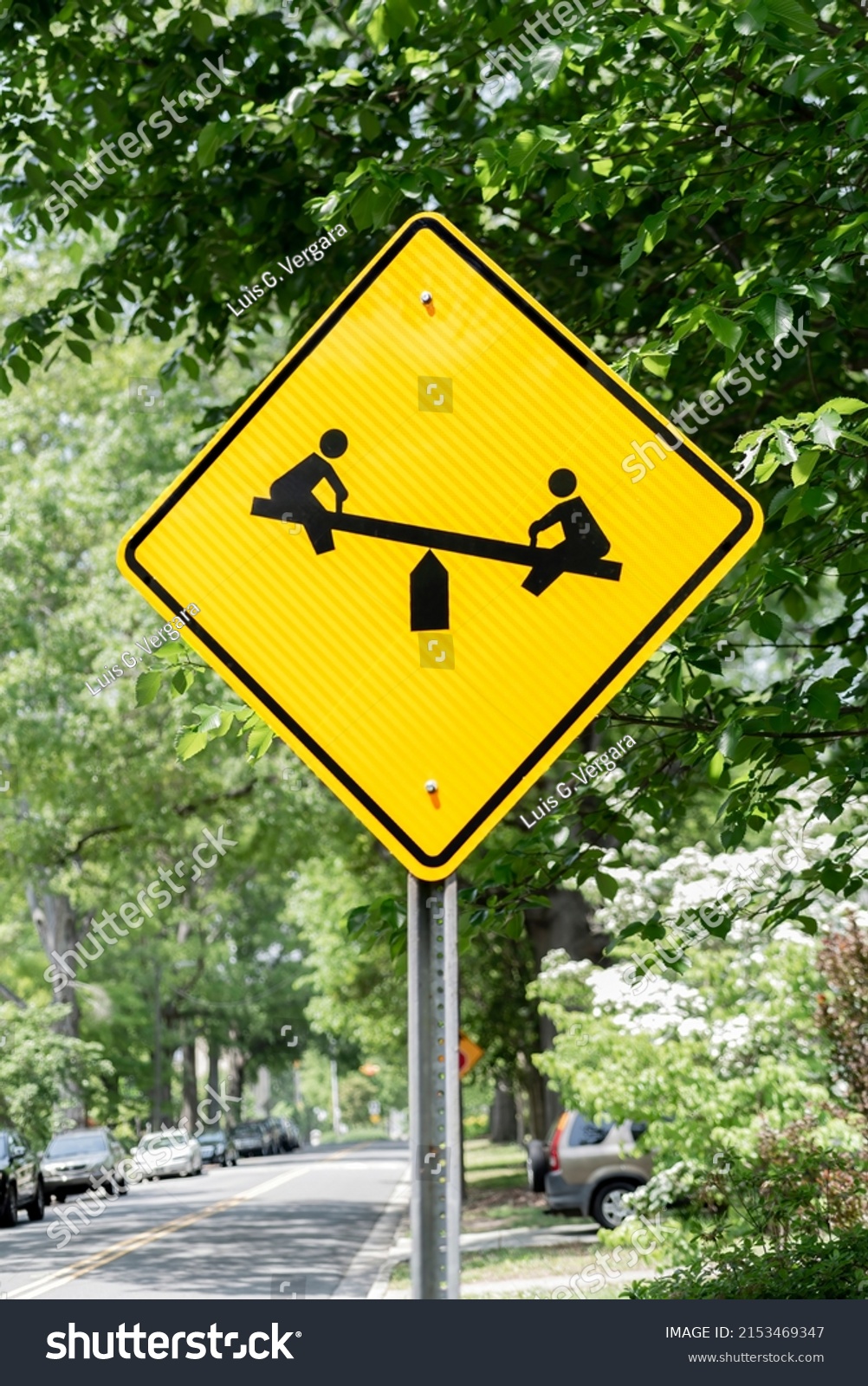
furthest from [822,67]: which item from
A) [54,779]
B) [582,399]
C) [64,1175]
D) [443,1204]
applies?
[64,1175]

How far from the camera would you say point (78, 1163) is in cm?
2642

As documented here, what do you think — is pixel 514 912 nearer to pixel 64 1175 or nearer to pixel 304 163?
pixel 304 163

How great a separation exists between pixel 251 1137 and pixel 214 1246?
3929 centimetres

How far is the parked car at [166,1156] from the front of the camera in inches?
1409

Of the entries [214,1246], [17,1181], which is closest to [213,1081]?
[17,1181]

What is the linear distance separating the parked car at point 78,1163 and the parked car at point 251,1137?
26420 millimetres

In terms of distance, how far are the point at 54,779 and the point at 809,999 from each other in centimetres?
1523

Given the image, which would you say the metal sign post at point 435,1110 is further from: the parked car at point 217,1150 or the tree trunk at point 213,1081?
the tree trunk at point 213,1081

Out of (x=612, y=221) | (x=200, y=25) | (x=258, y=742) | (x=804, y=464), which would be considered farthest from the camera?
(x=612, y=221)

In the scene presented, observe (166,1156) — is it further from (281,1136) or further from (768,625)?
(768,625)

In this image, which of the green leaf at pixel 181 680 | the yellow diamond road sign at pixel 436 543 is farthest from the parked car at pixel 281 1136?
the yellow diamond road sign at pixel 436 543

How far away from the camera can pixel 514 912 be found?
19.5 ft

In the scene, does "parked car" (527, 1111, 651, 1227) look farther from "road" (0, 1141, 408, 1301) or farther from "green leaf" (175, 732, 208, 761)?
"green leaf" (175, 732, 208, 761)

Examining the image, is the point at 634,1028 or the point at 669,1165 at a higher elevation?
the point at 634,1028
